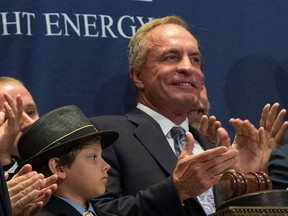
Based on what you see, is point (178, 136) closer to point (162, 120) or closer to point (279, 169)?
point (162, 120)

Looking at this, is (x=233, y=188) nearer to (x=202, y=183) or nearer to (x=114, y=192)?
(x=202, y=183)

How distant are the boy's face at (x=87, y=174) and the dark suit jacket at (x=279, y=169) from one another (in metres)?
0.51

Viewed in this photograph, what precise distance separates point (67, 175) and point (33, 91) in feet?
2.41

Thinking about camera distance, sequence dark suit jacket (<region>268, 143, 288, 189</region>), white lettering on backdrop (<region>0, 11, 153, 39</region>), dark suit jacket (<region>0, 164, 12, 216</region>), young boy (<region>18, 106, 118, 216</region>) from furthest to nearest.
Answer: white lettering on backdrop (<region>0, 11, 153, 39</region>), dark suit jacket (<region>268, 143, 288, 189</region>), young boy (<region>18, 106, 118, 216</region>), dark suit jacket (<region>0, 164, 12, 216</region>)

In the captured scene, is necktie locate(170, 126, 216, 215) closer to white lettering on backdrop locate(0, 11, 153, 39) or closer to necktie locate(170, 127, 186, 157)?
necktie locate(170, 127, 186, 157)

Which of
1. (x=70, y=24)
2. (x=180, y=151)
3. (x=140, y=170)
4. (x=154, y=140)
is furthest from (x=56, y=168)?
(x=70, y=24)

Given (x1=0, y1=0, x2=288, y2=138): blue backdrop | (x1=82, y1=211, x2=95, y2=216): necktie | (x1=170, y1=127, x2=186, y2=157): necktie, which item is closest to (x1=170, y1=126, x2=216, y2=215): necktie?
(x1=170, y1=127, x2=186, y2=157): necktie

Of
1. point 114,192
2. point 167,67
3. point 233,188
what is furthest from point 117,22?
point 233,188

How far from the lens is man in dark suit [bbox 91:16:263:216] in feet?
8.82

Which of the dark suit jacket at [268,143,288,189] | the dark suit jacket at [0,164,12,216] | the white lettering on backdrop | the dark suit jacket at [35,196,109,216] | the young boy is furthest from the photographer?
the white lettering on backdrop

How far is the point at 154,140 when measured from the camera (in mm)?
3092

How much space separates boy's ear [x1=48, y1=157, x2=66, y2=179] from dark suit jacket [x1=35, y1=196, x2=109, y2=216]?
87 mm

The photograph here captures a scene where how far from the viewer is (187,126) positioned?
130 inches

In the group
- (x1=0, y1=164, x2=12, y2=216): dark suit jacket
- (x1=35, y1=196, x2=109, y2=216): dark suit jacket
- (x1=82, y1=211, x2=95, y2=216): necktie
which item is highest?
(x1=0, y1=164, x2=12, y2=216): dark suit jacket
